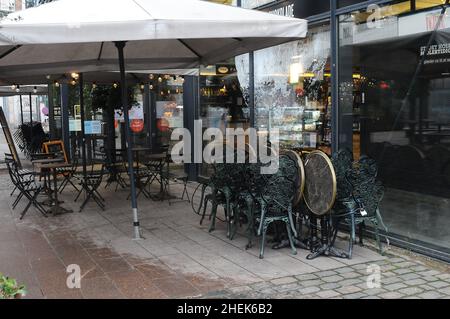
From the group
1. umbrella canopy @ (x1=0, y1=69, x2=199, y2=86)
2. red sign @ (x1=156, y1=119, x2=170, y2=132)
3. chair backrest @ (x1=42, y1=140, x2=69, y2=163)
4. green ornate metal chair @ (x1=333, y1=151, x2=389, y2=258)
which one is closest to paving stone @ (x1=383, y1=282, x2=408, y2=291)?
green ornate metal chair @ (x1=333, y1=151, x2=389, y2=258)

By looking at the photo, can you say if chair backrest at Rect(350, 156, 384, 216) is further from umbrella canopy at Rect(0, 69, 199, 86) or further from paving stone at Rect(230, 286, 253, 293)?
umbrella canopy at Rect(0, 69, 199, 86)

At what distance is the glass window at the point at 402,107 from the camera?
5660mm

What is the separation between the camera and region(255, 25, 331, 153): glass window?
642cm

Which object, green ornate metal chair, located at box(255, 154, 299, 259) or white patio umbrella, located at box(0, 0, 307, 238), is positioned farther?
green ornate metal chair, located at box(255, 154, 299, 259)

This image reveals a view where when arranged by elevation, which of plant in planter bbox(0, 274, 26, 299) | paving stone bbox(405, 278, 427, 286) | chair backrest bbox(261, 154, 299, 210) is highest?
chair backrest bbox(261, 154, 299, 210)

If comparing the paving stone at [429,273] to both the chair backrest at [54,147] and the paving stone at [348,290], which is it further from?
the chair backrest at [54,147]

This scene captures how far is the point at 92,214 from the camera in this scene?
704 centimetres

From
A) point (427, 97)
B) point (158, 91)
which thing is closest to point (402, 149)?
point (427, 97)

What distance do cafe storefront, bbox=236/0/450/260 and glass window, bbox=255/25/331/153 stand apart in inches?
0.6

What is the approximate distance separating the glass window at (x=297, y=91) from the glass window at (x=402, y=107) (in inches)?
Result: 14.7

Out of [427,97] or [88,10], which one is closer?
[88,10]

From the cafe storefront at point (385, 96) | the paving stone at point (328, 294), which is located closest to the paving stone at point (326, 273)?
the paving stone at point (328, 294)

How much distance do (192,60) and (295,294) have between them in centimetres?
461
